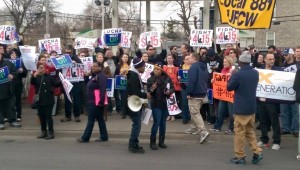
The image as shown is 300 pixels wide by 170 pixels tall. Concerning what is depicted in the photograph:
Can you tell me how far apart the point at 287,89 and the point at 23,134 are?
6.05m

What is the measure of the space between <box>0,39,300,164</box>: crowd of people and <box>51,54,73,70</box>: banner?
178mm

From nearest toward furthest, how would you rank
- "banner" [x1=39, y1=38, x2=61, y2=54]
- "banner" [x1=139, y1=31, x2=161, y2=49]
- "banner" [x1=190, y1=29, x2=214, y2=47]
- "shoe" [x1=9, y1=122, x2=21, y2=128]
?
"shoe" [x1=9, y1=122, x2=21, y2=128] → "banner" [x1=39, y1=38, x2=61, y2=54] → "banner" [x1=190, y1=29, x2=214, y2=47] → "banner" [x1=139, y1=31, x2=161, y2=49]

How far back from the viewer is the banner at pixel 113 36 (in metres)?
13.6

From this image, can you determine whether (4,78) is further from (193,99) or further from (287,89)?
(287,89)

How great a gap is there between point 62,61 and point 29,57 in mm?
914

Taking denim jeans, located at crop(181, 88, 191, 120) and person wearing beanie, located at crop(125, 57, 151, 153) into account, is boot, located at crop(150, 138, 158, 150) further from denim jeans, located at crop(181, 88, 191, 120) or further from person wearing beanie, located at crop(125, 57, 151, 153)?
denim jeans, located at crop(181, 88, 191, 120)

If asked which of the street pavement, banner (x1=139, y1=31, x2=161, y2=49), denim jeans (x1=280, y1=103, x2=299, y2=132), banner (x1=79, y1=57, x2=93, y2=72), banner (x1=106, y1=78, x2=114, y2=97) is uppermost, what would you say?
banner (x1=139, y1=31, x2=161, y2=49)

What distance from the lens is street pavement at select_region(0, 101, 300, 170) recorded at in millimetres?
7477

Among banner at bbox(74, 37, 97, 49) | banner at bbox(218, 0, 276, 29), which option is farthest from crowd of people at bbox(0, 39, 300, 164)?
banner at bbox(74, 37, 97, 49)

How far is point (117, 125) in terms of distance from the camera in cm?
1081

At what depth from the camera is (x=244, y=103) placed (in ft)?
24.4

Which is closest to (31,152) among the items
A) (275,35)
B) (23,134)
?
(23,134)

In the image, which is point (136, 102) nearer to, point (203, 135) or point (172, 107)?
point (203, 135)

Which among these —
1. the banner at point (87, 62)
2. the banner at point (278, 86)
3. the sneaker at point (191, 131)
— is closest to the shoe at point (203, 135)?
the sneaker at point (191, 131)
